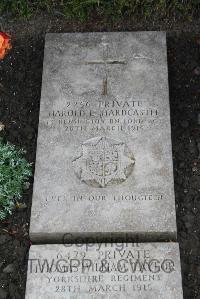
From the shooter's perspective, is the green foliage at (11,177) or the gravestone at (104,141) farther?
the green foliage at (11,177)

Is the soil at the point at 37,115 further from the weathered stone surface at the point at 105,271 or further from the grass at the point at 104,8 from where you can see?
the weathered stone surface at the point at 105,271

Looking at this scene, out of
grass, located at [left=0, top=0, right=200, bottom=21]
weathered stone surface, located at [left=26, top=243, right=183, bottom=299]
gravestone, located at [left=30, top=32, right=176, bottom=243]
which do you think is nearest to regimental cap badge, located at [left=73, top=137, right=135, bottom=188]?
gravestone, located at [left=30, top=32, right=176, bottom=243]

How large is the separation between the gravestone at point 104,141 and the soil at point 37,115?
399 millimetres

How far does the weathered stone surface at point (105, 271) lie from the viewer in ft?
12.1

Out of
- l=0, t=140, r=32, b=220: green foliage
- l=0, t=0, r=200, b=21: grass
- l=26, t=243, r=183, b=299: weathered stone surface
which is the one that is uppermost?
l=0, t=0, r=200, b=21: grass

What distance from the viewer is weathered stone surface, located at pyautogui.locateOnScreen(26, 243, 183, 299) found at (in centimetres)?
369

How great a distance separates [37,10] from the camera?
5336 millimetres

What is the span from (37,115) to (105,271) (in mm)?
1800

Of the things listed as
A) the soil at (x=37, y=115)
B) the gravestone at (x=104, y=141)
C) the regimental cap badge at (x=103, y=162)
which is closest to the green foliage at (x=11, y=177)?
the soil at (x=37, y=115)

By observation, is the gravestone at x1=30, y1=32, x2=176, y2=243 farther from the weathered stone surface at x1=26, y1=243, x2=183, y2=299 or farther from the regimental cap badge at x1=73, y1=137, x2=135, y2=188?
the weathered stone surface at x1=26, y1=243, x2=183, y2=299

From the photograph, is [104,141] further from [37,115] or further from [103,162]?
[37,115]

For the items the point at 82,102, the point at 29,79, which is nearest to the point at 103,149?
the point at 82,102

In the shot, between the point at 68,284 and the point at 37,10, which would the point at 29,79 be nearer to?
the point at 37,10

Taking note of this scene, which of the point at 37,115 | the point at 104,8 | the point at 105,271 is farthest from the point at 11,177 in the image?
the point at 104,8
